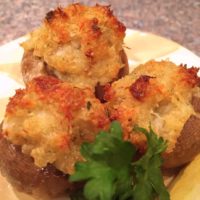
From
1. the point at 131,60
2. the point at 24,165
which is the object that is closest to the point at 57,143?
the point at 24,165

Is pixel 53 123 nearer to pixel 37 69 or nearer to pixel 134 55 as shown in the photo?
pixel 37 69

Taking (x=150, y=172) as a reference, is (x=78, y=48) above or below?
above

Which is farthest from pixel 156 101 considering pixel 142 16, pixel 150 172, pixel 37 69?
pixel 142 16

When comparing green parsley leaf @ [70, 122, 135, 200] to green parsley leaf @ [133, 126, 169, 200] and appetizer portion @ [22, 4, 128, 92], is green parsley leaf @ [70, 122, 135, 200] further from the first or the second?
appetizer portion @ [22, 4, 128, 92]

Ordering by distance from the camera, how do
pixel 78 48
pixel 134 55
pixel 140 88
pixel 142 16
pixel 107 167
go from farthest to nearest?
pixel 142 16 < pixel 134 55 < pixel 78 48 < pixel 140 88 < pixel 107 167

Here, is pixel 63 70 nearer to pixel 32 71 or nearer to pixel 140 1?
pixel 32 71

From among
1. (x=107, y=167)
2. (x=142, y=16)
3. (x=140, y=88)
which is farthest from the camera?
(x=142, y=16)

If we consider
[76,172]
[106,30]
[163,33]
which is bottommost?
[163,33]
